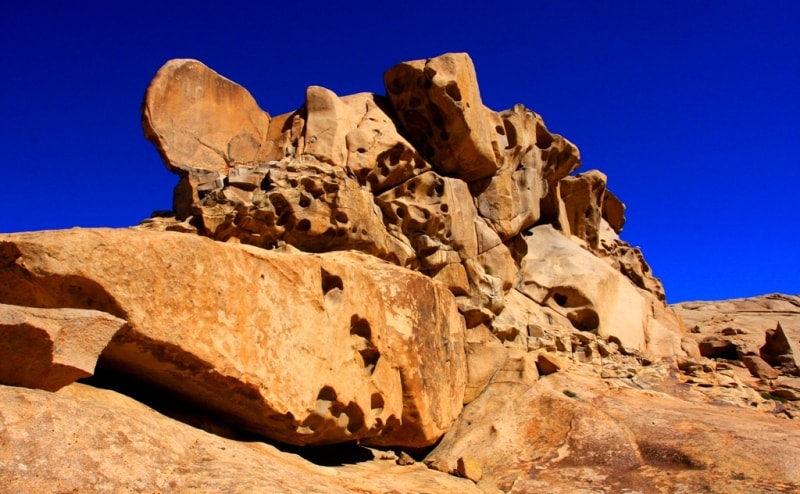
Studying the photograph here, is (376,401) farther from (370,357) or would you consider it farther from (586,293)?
(586,293)

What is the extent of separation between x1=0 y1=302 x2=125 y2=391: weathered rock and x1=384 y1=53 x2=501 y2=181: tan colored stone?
8.57 metres

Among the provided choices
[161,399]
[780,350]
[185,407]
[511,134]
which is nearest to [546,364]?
[511,134]

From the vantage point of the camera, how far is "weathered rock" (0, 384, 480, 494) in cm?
336

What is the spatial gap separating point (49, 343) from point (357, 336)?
11.9 ft

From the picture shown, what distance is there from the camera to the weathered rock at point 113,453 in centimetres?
336

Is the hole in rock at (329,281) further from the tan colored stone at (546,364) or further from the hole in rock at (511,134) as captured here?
the hole in rock at (511,134)

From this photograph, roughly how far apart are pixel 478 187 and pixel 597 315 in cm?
406

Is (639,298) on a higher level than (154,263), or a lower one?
higher

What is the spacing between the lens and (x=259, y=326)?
18.1ft

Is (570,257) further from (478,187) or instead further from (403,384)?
(403,384)

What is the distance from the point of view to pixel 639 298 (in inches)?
648

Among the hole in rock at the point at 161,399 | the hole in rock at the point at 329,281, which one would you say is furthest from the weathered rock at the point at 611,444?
the hole in rock at the point at 161,399

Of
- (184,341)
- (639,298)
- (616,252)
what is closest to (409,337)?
(184,341)

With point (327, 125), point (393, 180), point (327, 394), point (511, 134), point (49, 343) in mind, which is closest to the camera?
point (49, 343)
